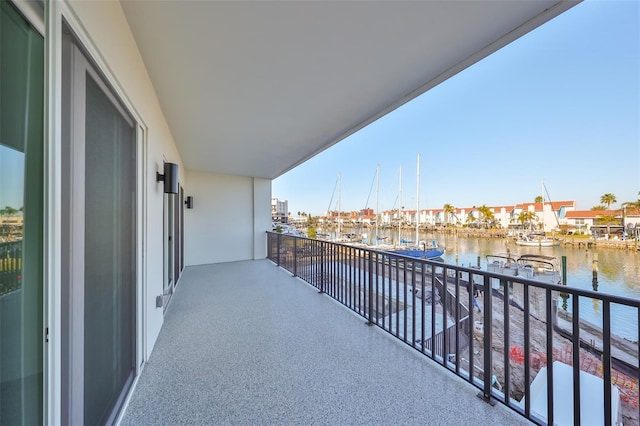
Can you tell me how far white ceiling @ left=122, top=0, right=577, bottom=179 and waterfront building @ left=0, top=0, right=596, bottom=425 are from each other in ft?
0.04

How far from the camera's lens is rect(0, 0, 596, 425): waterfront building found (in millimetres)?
737

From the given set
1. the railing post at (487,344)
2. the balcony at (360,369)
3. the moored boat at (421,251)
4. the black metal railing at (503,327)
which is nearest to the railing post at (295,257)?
the black metal railing at (503,327)

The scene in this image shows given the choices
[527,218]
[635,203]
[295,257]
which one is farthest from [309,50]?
[527,218]

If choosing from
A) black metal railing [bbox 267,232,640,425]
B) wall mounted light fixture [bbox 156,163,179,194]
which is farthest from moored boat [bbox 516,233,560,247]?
wall mounted light fixture [bbox 156,163,179,194]

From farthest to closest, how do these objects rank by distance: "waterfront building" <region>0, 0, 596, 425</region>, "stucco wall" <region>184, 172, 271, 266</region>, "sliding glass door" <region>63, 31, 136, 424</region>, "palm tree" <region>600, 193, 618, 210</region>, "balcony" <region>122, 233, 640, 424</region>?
"palm tree" <region>600, 193, 618, 210</region> → "stucco wall" <region>184, 172, 271, 266</region> → "balcony" <region>122, 233, 640, 424</region> → "sliding glass door" <region>63, 31, 136, 424</region> → "waterfront building" <region>0, 0, 596, 425</region>

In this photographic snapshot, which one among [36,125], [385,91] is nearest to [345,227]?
[385,91]

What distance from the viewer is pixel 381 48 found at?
1.80 meters

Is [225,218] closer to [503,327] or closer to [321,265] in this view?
[321,265]

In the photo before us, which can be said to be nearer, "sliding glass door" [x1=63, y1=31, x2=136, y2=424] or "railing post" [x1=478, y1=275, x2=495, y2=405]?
"sliding glass door" [x1=63, y1=31, x2=136, y2=424]

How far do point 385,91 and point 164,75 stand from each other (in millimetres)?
2152

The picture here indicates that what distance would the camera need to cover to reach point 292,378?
1867 millimetres

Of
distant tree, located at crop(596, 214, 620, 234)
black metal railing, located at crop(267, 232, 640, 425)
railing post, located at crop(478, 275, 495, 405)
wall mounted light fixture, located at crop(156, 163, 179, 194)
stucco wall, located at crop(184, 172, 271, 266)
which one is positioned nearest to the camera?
black metal railing, located at crop(267, 232, 640, 425)

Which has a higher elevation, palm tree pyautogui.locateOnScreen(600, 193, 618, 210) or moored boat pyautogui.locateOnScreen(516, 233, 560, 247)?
palm tree pyautogui.locateOnScreen(600, 193, 618, 210)

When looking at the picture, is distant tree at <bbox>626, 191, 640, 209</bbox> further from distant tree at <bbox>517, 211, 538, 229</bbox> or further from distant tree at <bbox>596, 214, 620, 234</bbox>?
distant tree at <bbox>517, 211, 538, 229</bbox>
